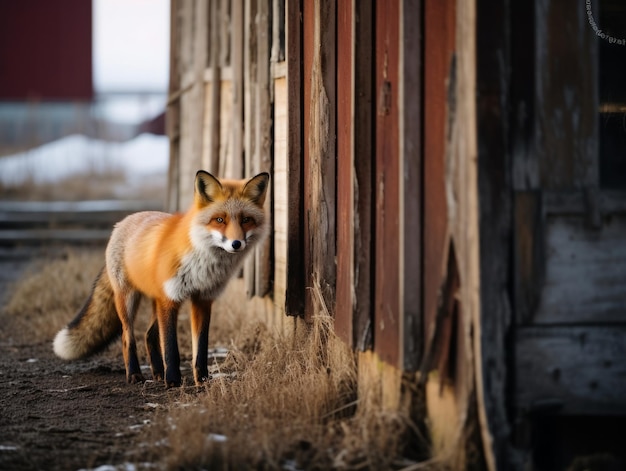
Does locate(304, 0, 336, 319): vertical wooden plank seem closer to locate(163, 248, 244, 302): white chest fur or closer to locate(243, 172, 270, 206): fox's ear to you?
locate(243, 172, 270, 206): fox's ear

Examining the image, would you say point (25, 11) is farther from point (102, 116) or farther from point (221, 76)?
point (221, 76)

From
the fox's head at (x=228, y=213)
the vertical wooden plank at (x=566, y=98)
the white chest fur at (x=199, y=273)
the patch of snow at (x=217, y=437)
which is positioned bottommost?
the patch of snow at (x=217, y=437)

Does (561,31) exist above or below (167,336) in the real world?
above

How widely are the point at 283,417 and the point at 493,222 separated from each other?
5.43ft

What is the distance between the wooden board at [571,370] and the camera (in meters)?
4.18

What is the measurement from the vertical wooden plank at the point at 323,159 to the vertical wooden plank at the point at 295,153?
1.19 feet

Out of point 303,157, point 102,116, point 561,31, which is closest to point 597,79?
point 561,31

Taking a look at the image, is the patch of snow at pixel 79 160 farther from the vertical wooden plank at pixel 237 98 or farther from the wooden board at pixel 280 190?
the wooden board at pixel 280 190

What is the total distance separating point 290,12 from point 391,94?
7.59ft

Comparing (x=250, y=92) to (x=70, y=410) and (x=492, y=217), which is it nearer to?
(x=70, y=410)

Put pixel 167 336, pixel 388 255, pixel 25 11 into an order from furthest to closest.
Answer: pixel 25 11, pixel 167 336, pixel 388 255

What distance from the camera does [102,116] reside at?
29.3m

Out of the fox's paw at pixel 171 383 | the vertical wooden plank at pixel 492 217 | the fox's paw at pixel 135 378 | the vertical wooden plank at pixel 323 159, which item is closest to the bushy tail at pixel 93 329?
the fox's paw at pixel 135 378

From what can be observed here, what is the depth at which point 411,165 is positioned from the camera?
4375mm
